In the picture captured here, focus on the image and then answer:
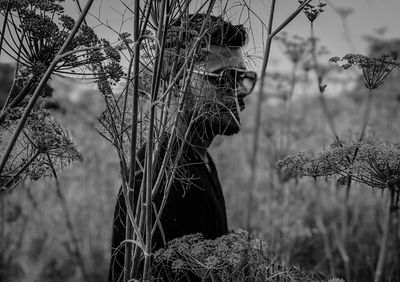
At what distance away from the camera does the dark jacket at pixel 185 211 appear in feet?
8.68

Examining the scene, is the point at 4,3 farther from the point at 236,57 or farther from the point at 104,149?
the point at 104,149

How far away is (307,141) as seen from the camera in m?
9.03

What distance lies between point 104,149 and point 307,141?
3661 mm

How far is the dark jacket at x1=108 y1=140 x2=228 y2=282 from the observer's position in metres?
2.64

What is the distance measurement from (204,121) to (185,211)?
21.0 inches

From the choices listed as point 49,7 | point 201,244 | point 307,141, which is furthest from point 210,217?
point 307,141

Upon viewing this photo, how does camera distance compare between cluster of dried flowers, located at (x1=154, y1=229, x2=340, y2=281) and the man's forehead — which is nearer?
cluster of dried flowers, located at (x1=154, y1=229, x2=340, y2=281)

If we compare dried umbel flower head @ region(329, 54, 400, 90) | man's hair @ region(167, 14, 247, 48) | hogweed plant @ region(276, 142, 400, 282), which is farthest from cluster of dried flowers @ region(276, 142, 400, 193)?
man's hair @ region(167, 14, 247, 48)

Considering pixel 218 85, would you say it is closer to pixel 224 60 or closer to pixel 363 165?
pixel 224 60

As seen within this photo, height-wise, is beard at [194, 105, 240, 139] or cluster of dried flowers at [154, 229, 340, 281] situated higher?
beard at [194, 105, 240, 139]

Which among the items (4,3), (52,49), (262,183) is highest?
(4,3)

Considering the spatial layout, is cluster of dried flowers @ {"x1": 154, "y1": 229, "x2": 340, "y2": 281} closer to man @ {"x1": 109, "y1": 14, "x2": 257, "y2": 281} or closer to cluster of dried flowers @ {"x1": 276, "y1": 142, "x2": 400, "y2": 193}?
man @ {"x1": 109, "y1": 14, "x2": 257, "y2": 281}

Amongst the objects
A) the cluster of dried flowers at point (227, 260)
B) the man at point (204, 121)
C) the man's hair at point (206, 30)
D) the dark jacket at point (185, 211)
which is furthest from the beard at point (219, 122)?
the cluster of dried flowers at point (227, 260)

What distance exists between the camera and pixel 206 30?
207cm
